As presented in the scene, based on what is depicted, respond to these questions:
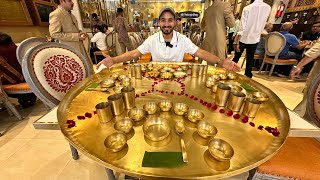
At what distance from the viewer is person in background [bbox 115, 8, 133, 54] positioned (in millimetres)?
5082

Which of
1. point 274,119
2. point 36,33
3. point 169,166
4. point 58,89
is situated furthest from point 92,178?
point 36,33

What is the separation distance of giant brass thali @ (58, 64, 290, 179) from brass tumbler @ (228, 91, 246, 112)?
8 cm

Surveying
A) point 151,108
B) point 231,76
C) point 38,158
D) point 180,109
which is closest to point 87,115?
point 151,108

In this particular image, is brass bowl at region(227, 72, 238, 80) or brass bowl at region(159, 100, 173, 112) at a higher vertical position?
brass bowl at region(227, 72, 238, 80)

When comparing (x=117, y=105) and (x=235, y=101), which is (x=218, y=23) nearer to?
(x=235, y=101)

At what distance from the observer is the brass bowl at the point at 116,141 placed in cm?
68

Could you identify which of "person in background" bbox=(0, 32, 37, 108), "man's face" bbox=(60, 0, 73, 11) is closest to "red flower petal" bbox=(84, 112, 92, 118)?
"person in background" bbox=(0, 32, 37, 108)

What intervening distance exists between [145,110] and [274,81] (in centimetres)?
454

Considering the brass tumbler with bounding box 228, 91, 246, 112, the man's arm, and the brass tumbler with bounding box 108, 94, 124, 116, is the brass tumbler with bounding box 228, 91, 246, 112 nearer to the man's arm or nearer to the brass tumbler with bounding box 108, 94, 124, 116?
the brass tumbler with bounding box 108, 94, 124, 116

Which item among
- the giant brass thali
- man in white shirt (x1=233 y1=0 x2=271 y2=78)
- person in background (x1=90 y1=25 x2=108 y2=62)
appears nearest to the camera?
the giant brass thali

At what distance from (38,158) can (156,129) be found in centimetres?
178

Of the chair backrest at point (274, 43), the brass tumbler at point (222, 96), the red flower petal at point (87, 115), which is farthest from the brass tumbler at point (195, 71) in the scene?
the chair backrest at point (274, 43)

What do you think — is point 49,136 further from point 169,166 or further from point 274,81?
point 274,81

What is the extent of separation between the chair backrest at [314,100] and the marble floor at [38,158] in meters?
0.79
